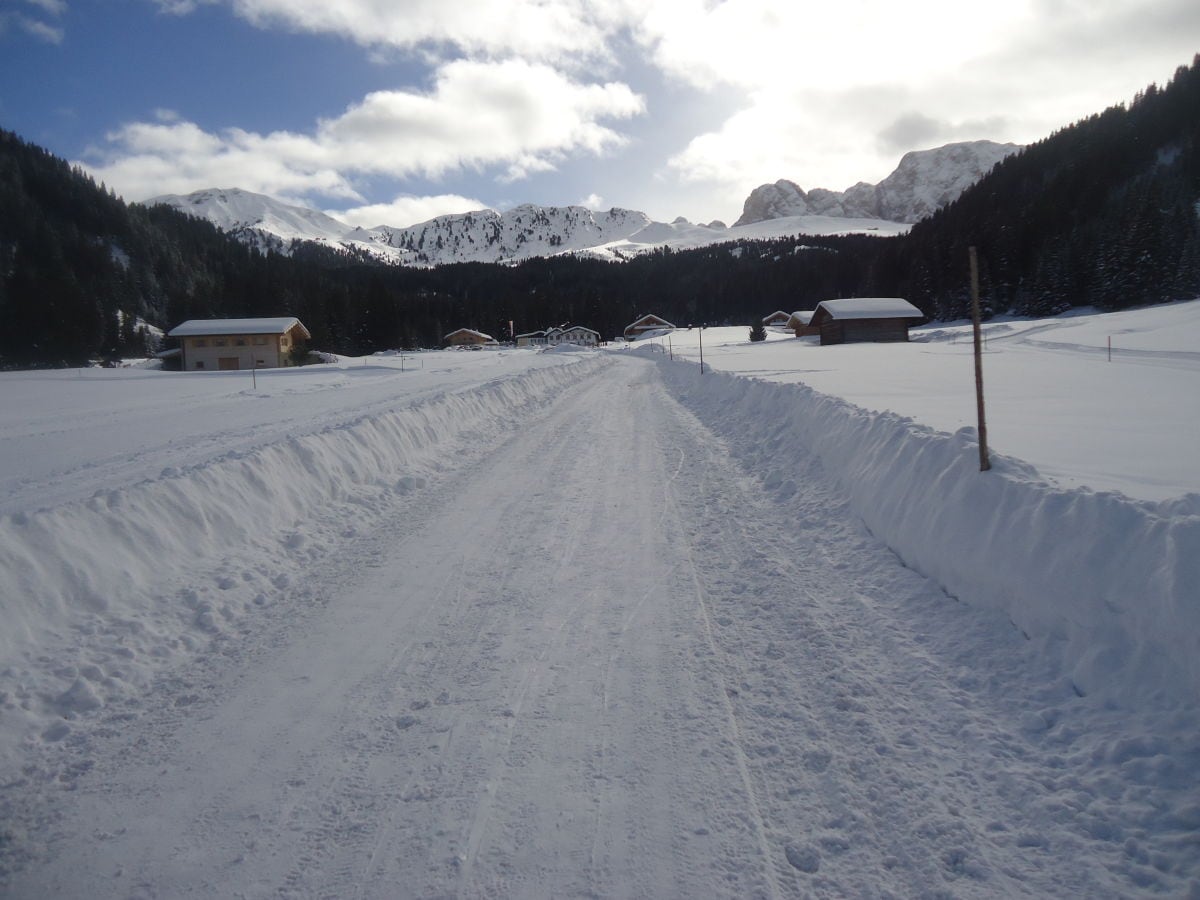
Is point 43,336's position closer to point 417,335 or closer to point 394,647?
point 417,335

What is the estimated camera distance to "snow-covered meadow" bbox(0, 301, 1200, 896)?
2.88 metres

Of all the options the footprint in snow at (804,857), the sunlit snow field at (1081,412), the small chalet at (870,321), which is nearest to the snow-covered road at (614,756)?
the footprint in snow at (804,857)

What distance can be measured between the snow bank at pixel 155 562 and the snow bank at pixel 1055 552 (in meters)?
5.99

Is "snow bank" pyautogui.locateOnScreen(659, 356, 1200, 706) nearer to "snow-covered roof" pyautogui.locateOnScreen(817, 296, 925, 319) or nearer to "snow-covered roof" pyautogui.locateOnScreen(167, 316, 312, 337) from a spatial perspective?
"snow-covered roof" pyautogui.locateOnScreen(817, 296, 925, 319)

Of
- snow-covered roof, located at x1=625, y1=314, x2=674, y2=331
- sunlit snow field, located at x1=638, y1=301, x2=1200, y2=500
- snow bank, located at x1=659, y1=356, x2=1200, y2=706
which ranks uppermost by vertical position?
snow-covered roof, located at x1=625, y1=314, x2=674, y2=331

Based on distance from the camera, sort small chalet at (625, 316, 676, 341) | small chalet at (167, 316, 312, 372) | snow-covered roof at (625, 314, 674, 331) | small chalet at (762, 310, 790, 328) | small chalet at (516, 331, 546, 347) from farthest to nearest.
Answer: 1. snow-covered roof at (625, 314, 674, 331)
2. small chalet at (625, 316, 676, 341)
3. small chalet at (516, 331, 546, 347)
4. small chalet at (762, 310, 790, 328)
5. small chalet at (167, 316, 312, 372)

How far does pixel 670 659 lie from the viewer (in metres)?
4.46

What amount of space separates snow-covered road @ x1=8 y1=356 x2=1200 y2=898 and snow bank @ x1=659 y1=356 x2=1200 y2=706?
0.73 ft

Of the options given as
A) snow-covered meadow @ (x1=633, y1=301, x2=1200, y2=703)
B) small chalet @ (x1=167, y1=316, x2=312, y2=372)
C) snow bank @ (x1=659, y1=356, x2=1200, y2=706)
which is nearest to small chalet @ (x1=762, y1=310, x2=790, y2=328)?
small chalet @ (x1=167, y1=316, x2=312, y2=372)

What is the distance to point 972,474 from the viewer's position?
5.90 meters

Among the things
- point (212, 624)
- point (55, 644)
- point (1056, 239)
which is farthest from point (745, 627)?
point (1056, 239)

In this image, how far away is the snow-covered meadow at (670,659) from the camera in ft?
9.46

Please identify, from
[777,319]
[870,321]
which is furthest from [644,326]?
[870,321]

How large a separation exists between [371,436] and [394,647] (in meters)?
7.16
